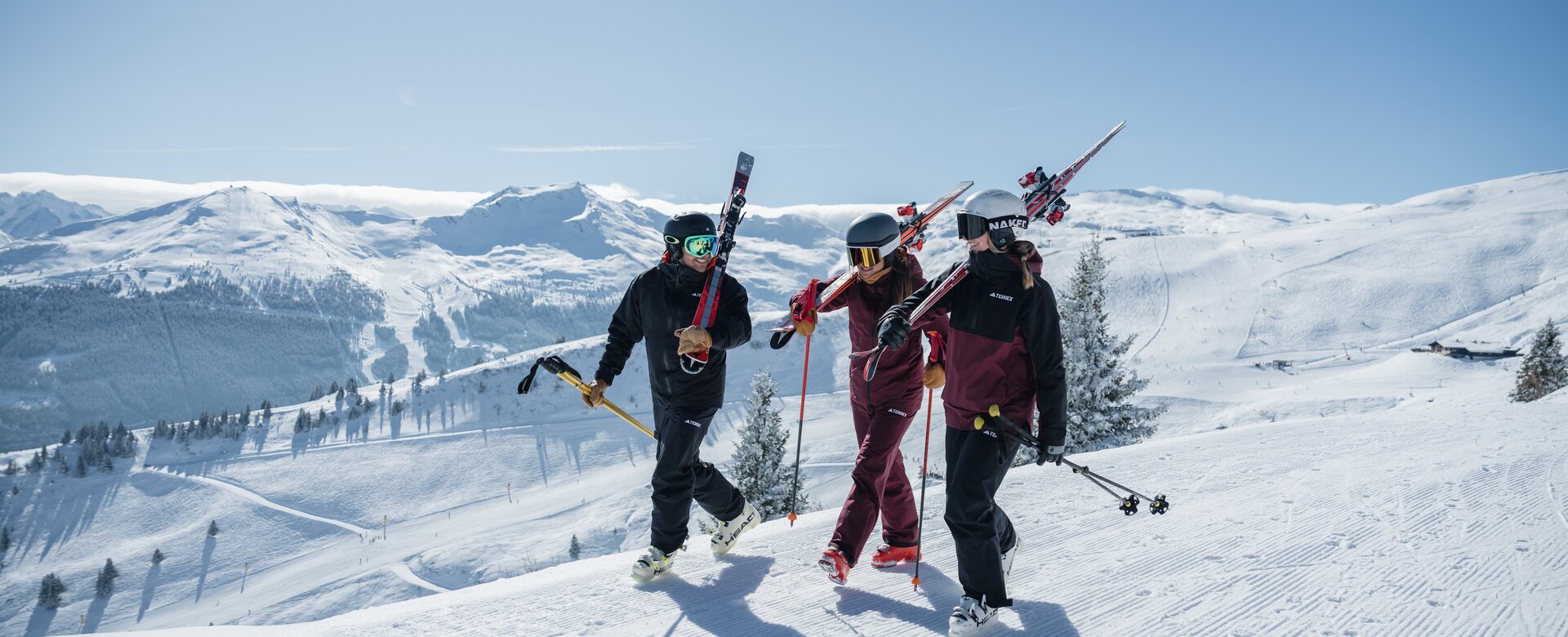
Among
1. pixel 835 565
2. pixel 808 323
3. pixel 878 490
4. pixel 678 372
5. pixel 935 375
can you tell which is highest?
pixel 808 323

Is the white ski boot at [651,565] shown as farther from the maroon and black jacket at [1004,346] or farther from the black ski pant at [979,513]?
the maroon and black jacket at [1004,346]

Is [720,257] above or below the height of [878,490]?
above

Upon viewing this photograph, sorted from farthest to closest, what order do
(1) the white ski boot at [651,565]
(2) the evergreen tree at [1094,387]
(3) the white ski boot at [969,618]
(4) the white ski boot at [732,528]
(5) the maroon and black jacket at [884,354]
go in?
(2) the evergreen tree at [1094,387] → (4) the white ski boot at [732,528] → (5) the maroon and black jacket at [884,354] → (1) the white ski boot at [651,565] → (3) the white ski boot at [969,618]

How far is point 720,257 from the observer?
6.09m

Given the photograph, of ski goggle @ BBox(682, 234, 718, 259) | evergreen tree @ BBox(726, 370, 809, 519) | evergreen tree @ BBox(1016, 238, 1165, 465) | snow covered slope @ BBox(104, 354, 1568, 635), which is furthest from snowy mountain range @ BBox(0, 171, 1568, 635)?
evergreen tree @ BBox(726, 370, 809, 519)

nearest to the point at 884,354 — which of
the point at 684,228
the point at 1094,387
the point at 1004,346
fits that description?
the point at 1004,346

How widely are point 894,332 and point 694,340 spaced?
1.45m

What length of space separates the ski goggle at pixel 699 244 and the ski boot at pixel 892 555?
264 centimetres

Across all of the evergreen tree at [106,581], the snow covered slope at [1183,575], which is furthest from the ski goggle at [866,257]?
the evergreen tree at [106,581]

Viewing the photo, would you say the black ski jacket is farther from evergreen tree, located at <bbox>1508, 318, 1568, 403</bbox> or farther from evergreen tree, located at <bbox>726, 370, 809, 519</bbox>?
evergreen tree, located at <bbox>1508, 318, 1568, 403</bbox>

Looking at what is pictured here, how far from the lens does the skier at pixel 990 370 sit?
4.87 meters

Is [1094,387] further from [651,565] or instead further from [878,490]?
[651,565]

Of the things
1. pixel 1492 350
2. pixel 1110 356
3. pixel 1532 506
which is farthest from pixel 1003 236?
pixel 1492 350

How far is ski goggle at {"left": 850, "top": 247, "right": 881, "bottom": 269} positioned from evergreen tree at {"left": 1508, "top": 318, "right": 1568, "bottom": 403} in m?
18.6
